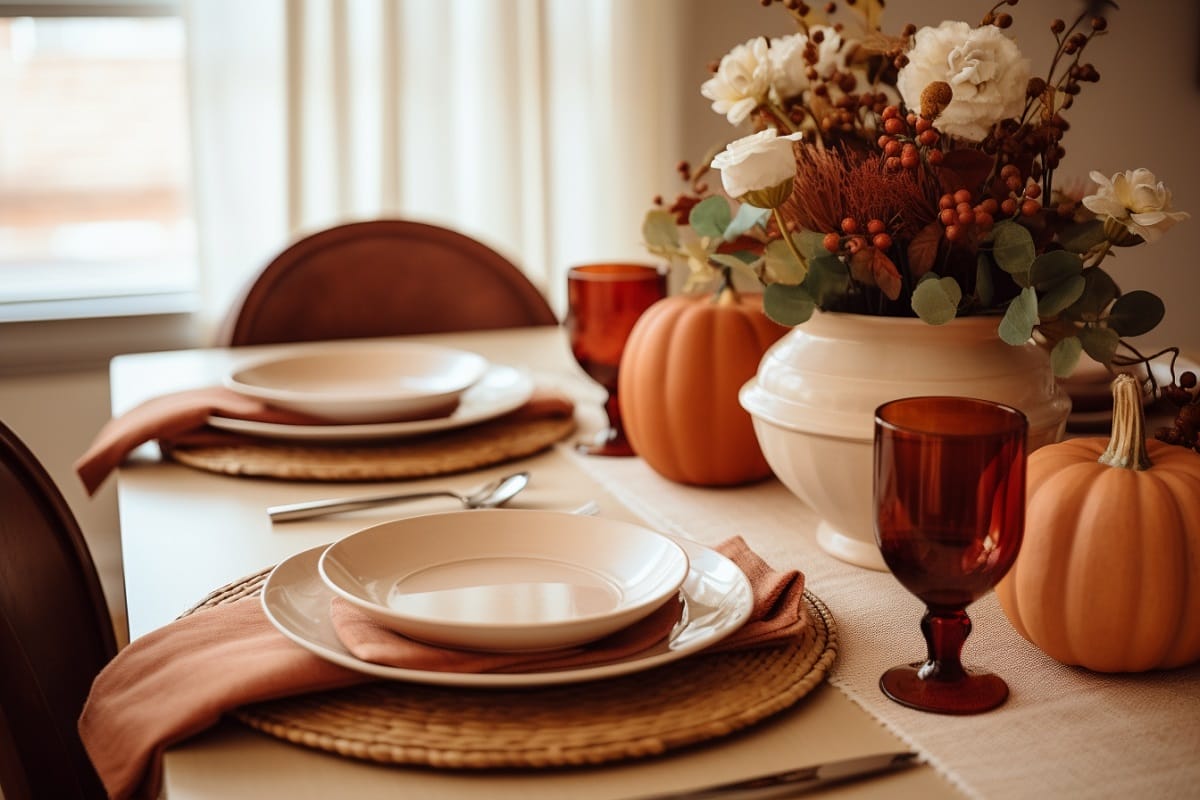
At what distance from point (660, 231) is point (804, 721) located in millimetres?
557

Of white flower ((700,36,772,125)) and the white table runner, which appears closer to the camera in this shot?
the white table runner

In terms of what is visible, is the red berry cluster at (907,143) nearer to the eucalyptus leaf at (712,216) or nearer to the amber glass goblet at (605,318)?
the eucalyptus leaf at (712,216)

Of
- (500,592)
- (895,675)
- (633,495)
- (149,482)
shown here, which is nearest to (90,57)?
(149,482)

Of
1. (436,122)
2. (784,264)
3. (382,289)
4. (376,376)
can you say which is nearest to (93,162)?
(436,122)

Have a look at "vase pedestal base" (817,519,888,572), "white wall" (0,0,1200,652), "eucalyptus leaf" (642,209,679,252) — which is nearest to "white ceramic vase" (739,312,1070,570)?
"vase pedestal base" (817,519,888,572)

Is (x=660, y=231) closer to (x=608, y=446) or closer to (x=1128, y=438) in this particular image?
(x=608, y=446)

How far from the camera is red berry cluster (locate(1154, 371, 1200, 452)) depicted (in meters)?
0.76

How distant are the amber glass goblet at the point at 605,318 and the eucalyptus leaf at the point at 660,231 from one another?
8cm

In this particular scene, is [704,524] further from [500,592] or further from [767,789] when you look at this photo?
Answer: [767,789]

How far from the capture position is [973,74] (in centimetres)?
77

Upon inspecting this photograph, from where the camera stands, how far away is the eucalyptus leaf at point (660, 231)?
1116 millimetres

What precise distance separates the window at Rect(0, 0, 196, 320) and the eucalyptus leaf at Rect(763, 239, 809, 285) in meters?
1.95

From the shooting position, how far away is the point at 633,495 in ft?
3.60

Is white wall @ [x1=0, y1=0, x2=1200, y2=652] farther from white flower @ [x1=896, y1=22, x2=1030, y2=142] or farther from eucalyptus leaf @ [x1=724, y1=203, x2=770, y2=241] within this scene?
white flower @ [x1=896, y1=22, x2=1030, y2=142]
